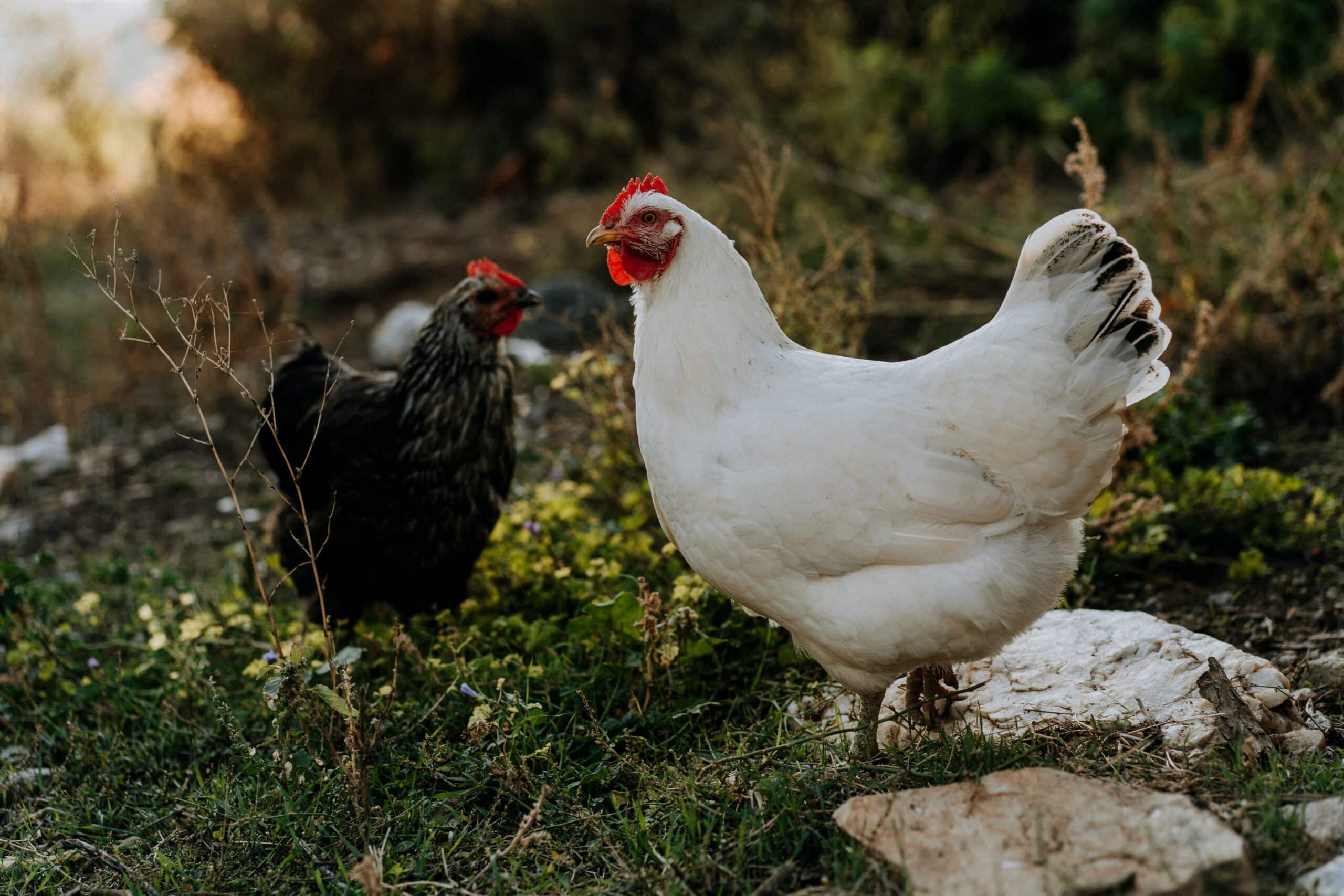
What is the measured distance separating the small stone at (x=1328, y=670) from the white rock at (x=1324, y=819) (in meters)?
0.95

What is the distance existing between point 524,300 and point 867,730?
2019 millimetres

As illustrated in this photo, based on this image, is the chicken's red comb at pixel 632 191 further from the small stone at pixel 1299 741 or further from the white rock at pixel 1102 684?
the small stone at pixel 1299 741

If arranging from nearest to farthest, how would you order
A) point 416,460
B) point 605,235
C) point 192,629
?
1. point 605,235
2. point 192,629
3. point 416,460

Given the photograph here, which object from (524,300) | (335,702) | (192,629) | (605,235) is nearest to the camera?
(335,702)

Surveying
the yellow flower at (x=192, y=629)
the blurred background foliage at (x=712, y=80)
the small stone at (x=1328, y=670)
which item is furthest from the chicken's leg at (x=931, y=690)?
the blurred background foliage at (x=712, y=80)

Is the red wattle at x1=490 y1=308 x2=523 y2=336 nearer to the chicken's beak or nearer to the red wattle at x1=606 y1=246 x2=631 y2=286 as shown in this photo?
the red wattle at x1=606 y1=246 x2=631 y2=286

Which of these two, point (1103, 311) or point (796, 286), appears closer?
point (1103, 311)

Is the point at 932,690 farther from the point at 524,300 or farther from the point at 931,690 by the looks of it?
the point at 524,300

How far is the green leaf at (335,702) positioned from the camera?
2494 mm

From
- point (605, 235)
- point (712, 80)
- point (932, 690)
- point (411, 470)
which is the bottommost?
point (932, 690)

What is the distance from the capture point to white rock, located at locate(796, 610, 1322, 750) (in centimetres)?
254

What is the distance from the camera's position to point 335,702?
8.35 ft

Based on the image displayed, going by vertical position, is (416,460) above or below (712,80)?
below

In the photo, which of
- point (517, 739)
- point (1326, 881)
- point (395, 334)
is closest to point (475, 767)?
point (517, 739)
